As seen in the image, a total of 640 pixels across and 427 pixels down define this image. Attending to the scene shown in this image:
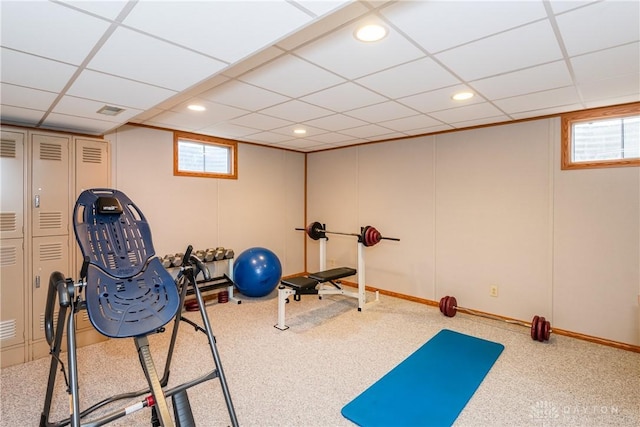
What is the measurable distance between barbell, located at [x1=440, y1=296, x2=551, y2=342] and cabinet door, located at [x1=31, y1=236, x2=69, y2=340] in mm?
4302

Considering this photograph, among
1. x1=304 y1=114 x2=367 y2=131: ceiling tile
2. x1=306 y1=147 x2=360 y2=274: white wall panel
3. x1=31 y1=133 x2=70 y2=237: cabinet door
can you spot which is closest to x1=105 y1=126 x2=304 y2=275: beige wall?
x1=306 y1=147 x2=360 y2=274: white wall panel

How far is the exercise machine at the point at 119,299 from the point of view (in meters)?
1.69

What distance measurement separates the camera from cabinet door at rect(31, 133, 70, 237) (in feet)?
10.3

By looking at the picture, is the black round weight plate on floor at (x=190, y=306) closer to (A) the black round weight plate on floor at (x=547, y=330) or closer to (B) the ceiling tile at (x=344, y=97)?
(B) the ceiling tile at (x=344, y=97)

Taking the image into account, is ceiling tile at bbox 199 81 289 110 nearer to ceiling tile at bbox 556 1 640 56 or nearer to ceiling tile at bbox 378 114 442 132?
ceiling tile at bbox 378 114 442 132

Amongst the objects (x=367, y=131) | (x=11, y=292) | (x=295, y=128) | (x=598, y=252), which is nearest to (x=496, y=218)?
(x=598, y=252)

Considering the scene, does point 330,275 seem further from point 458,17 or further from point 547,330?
point 458,17

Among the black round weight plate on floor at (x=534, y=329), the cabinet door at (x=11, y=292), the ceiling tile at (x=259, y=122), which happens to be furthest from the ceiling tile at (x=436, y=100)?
the cabinet door at (x=11, y=292)

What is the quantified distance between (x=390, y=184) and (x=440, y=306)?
1924mm

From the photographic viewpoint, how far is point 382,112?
352 centimetres

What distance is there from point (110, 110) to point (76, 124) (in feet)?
2.38

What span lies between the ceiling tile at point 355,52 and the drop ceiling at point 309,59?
12 millimetres

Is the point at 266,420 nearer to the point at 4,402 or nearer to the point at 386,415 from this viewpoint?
the point at 386,415

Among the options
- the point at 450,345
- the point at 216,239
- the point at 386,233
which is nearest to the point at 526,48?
the point at 450,345
